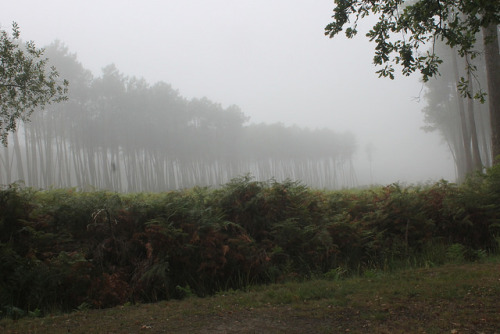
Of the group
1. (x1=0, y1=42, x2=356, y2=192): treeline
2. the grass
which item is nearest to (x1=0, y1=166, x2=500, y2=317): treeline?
the grass

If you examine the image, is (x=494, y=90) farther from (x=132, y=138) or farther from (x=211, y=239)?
(x=132, y=138)

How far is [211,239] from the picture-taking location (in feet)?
19.7

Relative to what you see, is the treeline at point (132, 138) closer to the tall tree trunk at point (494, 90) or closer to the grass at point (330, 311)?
the grass at point (330, 311)

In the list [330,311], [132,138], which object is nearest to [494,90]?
[330,311]

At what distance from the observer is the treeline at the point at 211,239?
5328 millimetres

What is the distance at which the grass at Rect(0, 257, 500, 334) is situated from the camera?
3.32m

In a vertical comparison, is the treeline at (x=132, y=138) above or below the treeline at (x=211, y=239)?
above

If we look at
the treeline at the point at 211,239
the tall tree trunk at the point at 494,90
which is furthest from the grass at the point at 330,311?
the tall tree trunk at the point at 494,90

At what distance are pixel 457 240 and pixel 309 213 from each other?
3439 millimetres

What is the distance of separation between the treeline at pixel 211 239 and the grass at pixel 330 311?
88 centimetres

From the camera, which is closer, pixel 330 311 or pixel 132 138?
pixel 330 311

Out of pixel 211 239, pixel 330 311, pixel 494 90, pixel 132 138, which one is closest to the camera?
pixel 330 311

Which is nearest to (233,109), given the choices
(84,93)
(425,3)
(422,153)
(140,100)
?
(140,100)

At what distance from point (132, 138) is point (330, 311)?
39.8m
